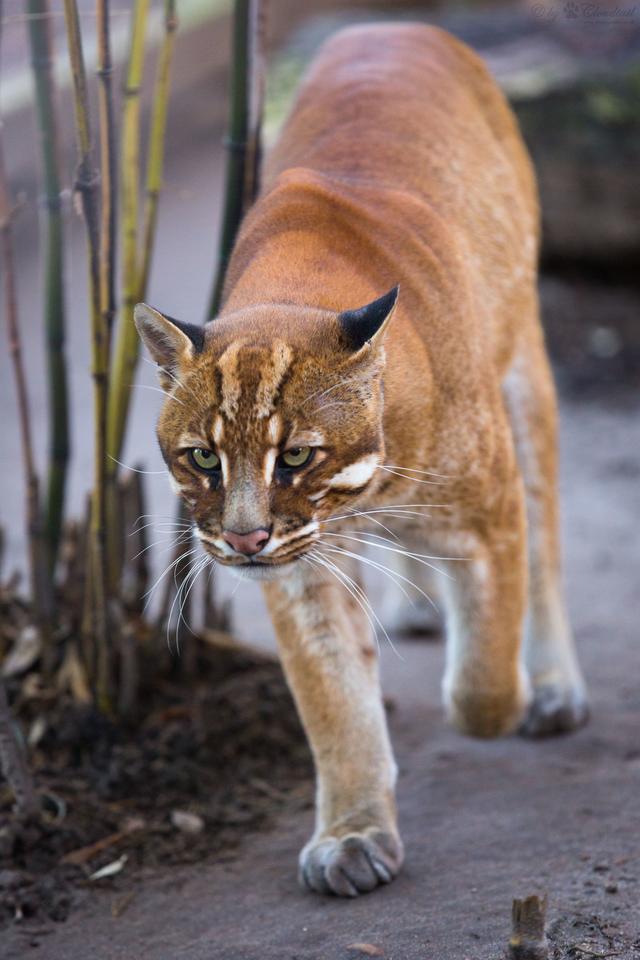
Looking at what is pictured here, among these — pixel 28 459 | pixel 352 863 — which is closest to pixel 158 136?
pixel 28 459

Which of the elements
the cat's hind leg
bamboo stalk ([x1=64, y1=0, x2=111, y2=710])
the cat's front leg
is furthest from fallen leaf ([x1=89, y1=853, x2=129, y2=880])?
Answer: the cat's hind leg

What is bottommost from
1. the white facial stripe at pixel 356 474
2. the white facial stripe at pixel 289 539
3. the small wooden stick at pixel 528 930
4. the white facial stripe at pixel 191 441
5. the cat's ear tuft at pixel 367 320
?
the small wooden stick at pixel 528 930

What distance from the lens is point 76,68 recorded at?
10.9ft

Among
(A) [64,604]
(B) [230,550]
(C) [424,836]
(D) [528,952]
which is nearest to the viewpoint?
(D) [528,952]

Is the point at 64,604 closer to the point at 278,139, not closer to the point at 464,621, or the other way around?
the point at 464,621

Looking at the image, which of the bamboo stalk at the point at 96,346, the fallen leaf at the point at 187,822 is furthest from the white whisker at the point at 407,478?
the fallen leaf at the point at 187,822

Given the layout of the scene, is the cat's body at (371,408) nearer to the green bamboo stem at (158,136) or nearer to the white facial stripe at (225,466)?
the white facial stripe at (225,466)

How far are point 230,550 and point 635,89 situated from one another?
685cm

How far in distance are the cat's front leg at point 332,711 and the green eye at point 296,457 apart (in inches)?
25.2

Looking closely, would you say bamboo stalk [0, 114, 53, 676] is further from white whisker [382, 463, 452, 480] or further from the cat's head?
white whisker [382, 463, 452, 480]

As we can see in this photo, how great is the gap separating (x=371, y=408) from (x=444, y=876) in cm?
129

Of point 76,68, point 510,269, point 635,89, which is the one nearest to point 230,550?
point 76,68

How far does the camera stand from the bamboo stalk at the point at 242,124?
4086mm

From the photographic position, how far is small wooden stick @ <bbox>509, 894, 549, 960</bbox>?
8.26 ft
